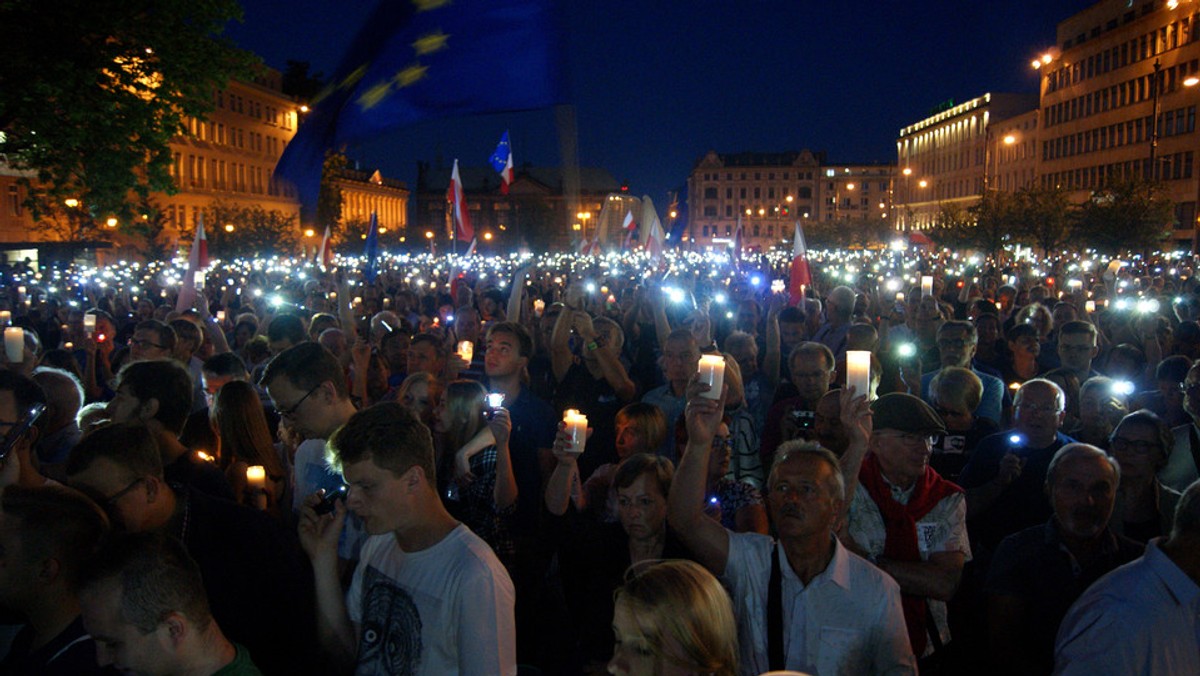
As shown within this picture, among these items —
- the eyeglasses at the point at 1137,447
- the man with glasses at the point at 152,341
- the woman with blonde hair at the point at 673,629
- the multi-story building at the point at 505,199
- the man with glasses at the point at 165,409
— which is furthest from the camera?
the multi-story building at the point at 505,199

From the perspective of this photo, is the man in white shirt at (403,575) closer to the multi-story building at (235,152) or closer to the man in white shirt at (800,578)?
the man in white shirt at (800,578)

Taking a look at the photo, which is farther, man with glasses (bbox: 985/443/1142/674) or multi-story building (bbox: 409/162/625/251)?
multi-story building (bbox: 409/162/625/251)

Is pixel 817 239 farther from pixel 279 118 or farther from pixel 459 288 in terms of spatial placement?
pixel 459 288

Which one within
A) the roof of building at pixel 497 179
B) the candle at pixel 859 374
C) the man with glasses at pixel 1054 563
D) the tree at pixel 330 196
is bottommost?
the man with glasses at pixel 1054 563

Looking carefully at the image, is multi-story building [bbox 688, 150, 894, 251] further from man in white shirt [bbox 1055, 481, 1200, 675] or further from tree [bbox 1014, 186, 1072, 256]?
man in white shirt [bbox 1055, 481, 1200, 675]

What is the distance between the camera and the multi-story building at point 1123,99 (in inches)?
2344

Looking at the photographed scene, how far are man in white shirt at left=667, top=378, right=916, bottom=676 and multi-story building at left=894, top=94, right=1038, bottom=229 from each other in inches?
3118

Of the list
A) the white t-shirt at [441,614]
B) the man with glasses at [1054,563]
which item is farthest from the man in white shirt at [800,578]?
the man with glasses at [1054,563]

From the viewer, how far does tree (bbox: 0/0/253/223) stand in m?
15.4

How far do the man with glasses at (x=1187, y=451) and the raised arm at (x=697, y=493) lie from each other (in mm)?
3184

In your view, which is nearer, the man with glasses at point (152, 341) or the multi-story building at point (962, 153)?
the man with glasses at point (152, 341)

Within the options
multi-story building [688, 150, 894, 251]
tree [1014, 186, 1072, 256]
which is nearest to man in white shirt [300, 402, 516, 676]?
tree [1014, 186, 1072, 256]

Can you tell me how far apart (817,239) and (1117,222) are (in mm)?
58900

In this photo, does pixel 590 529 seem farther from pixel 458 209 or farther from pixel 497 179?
pixel 497 179
